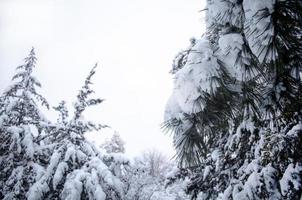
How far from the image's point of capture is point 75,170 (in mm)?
6125

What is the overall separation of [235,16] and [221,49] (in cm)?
22

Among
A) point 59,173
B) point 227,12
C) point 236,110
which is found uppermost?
point 59,173

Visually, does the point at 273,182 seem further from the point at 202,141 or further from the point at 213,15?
the point at 213,15

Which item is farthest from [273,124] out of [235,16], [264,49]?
[235,16]

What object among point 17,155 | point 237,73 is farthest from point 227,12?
point 17,155

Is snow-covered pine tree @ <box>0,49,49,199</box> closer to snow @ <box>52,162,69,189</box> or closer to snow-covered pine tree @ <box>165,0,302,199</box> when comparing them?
snow @ <box>52,162,69,189</box>

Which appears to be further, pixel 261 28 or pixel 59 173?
pixel 59 173

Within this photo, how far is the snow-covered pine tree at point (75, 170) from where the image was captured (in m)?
5.69

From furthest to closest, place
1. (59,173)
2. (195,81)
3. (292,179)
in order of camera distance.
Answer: (59,173), (292,179), (195,81)

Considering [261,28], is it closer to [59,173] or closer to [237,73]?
[237,73]

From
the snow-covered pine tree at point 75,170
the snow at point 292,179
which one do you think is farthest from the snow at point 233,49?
the snow-covered pine tree at point 75,170

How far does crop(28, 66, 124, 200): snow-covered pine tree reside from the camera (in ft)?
18.7

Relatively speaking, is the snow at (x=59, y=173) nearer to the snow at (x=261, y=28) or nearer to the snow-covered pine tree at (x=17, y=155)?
the snow-covered pine tree at (x=17, y=155)

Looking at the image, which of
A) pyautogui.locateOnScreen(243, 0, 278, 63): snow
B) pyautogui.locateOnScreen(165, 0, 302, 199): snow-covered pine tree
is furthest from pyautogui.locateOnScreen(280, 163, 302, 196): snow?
pyautogui.locateOnScreen(243, 0, 278, 63): snow
